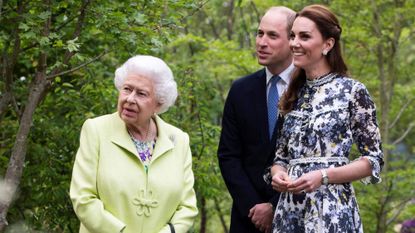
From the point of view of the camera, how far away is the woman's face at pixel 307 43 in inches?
158

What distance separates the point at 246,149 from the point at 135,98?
963mm

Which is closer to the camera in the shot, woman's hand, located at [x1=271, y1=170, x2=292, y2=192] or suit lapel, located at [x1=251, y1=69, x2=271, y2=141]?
woman's hand, located at [x1=271, y1=170, x2=292, y2=192]

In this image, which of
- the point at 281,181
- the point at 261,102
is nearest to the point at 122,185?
the point at 281,181

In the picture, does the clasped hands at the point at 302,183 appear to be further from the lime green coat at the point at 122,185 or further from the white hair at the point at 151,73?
the white hair at the point at 151,73

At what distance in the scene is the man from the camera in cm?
455

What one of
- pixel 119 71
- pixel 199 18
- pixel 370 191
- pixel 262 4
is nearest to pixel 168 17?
pixel 119 71

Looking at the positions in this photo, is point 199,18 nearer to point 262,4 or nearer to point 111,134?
point 262,4

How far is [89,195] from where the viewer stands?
3926 mm

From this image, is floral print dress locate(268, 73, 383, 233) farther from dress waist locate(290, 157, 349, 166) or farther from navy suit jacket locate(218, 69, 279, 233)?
navy suit jacket locate(218, 69, 279, 233)

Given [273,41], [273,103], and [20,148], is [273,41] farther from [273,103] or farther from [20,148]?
[20,148]

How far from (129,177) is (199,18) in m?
8.54

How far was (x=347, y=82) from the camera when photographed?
4016 mm

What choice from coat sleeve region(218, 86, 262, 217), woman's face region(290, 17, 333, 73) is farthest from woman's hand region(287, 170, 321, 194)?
coat sleeve region(218, 86, 262, 217)

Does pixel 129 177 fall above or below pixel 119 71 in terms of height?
below
